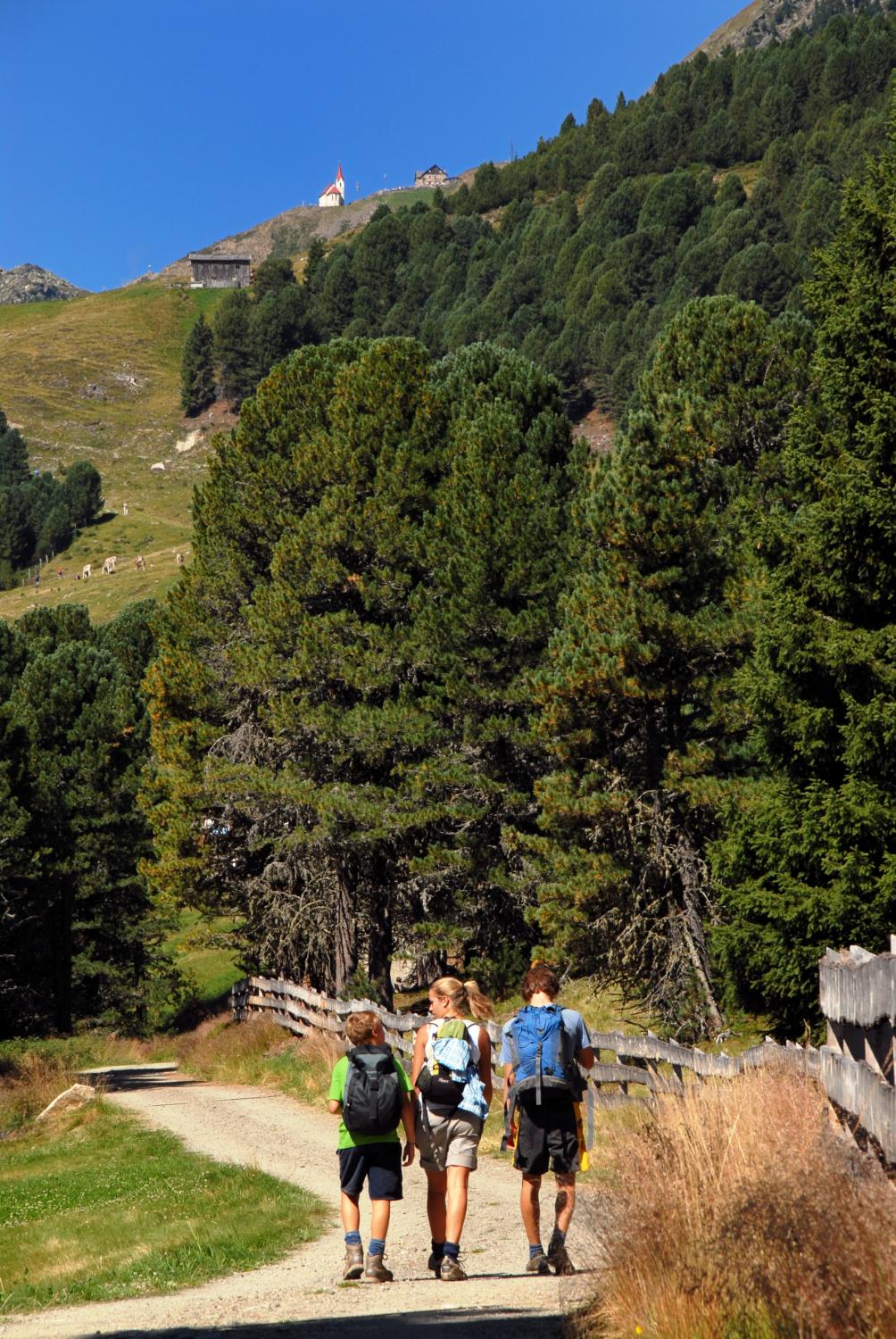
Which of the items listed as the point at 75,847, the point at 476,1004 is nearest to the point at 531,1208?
the point at 476,1004

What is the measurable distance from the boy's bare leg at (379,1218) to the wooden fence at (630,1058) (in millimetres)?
1902

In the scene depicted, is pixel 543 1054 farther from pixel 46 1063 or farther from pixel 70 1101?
pixel 46 1063

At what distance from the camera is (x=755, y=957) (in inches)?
707

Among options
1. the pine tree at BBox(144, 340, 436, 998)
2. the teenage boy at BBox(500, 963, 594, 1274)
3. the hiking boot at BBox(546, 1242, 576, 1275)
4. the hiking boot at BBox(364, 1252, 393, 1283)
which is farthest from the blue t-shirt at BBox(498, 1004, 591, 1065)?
the pine tree at BBox(144, 340, 436, 998)

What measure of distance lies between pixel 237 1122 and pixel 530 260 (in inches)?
5977

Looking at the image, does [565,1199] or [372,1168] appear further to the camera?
[372,1168]

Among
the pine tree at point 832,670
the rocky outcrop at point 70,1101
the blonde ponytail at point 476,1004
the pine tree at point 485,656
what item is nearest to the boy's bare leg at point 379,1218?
the blonde ponytail at point 476,1004

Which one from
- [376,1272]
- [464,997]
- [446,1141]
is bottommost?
[376,1272]

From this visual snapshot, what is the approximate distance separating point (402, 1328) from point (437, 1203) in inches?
75.9

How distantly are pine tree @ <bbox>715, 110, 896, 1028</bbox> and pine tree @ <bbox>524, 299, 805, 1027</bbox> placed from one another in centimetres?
301

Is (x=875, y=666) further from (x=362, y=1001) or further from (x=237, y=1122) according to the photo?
(x=237, y=1122)

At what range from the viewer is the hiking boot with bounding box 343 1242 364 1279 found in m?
8.51

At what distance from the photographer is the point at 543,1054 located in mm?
8508

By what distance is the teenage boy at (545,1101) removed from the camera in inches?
332
